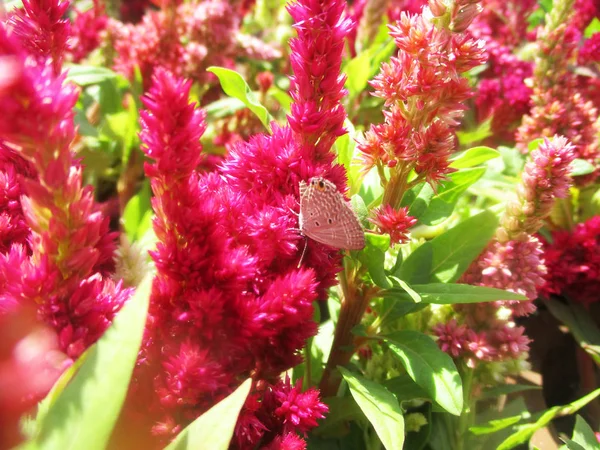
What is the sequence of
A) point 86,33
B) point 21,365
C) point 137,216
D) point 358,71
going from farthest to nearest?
point 86,33
point 358,71
point 137,216
point 21,365

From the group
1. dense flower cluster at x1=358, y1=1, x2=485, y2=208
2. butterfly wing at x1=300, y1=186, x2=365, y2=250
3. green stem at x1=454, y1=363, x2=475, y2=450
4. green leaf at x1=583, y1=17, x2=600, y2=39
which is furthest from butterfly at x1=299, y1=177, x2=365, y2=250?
green leaf at x1=583, y1=17, x2=600, y2=39

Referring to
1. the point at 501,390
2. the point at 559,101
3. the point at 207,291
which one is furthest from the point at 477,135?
the point at 207,291

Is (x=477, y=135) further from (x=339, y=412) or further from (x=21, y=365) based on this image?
(x=21, y=365)

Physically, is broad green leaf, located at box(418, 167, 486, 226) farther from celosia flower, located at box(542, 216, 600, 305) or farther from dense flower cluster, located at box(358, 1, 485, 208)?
celosia flower, located at box(542, 216, 600, 305)

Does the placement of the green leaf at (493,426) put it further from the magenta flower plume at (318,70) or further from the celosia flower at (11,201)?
the celosia flower at (11,201)

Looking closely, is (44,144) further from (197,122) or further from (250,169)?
(250,169)

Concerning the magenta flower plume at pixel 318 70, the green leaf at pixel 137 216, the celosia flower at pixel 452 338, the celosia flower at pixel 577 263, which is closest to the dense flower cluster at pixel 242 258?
the magenta flower plume at pixel 318 70
